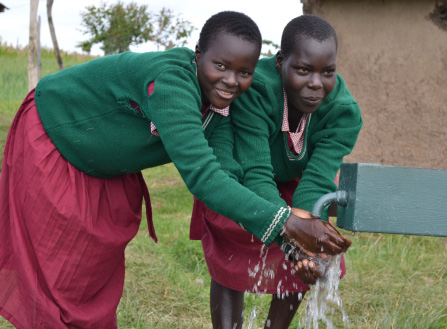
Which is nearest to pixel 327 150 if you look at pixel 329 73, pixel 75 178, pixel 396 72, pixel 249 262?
pixel 329 73

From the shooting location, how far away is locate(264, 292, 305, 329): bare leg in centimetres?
253

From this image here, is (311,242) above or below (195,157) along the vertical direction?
below

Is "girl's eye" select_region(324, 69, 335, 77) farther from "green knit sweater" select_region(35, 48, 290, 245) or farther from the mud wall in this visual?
the mud wall

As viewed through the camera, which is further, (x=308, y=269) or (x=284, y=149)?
(x=284, y=149)

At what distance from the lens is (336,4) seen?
186 inches

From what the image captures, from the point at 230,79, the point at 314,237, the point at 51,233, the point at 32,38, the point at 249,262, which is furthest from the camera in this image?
the point at 32,38

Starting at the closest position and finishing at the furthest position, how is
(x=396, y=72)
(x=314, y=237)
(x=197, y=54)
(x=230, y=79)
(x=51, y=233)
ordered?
(x=314, y=237) → (x=230, y=79) → (x=197, y=54) → (x=51, y=233) → (x=396, y=72)

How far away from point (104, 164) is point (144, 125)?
222 mm

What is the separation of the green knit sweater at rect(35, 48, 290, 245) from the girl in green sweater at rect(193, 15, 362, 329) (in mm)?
139

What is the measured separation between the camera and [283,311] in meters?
2.53

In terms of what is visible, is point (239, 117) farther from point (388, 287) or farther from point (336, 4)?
point (336, 4)

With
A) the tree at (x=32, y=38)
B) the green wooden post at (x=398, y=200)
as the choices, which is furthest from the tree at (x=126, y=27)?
the green wooden post at (x=398, y=200)

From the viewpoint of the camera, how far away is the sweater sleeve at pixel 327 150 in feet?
7.34

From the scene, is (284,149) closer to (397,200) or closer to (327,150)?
(327,150)
